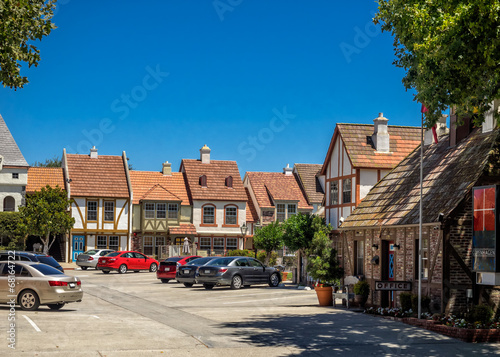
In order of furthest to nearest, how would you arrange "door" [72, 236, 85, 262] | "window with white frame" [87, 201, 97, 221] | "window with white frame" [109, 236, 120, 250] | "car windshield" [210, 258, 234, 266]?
"window with white frame" [109, 236, 120, 250] → "window with white frame" [87, 201, 97, 221] → "door" [72, 236, 85, 262] → "car windshield" [210, 258, 234, 266]

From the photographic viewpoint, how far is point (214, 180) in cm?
6412

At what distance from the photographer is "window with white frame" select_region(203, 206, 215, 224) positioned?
6253cm

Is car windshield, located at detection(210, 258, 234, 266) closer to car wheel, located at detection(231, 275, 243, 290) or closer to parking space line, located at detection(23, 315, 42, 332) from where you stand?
car wheel, located at detection(231, 275, 243, 290)

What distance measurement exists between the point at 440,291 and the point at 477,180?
340 centimetres

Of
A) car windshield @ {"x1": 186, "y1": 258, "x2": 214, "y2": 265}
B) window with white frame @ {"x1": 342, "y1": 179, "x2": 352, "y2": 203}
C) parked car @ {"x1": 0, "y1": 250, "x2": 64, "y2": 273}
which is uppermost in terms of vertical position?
window with white frame @ {"x1": 342, "y1": 179, "x2": 352, "y2": 203}

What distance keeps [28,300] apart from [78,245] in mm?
39705

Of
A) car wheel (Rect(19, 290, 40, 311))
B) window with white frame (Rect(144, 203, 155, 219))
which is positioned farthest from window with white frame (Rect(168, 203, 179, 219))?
car wheel (Rect(19, 290, 40, 311))

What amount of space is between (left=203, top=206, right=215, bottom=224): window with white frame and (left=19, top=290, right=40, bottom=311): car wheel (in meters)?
42.8

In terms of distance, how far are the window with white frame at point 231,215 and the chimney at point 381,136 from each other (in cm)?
3119

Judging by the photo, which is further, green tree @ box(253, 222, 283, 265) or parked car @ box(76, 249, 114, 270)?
parked car @ box(76, 249, 114, 270)

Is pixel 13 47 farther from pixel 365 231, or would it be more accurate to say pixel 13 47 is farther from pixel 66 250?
pixel 66 250

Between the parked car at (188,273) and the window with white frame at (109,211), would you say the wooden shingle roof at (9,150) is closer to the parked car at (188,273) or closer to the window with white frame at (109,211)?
the window with white frame at (109,211)

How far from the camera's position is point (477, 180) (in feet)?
64.4

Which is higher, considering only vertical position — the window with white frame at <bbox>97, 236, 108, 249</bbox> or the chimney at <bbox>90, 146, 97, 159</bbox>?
the chimney at <bbox>90, 146, 97, 159</bbox>
